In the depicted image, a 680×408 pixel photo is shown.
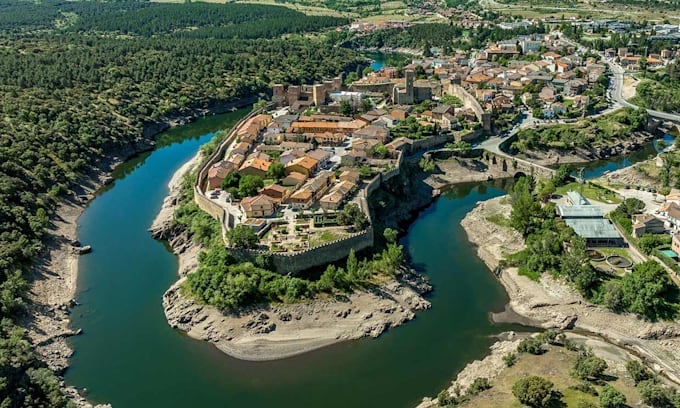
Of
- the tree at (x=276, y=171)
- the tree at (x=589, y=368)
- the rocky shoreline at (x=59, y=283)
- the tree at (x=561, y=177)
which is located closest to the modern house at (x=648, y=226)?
the tree at (x=561, y=177)

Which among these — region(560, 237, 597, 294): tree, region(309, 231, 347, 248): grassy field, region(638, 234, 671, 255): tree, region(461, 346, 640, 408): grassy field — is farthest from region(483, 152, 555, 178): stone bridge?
region(461, 346, 640, 408): grassy field

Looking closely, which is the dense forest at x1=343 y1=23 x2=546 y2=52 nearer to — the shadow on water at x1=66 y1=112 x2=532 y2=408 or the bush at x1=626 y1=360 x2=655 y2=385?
the shadow on water at x1=66 y1=112 x2=532 y2=408

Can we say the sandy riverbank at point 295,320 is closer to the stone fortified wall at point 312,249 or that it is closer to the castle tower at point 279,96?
the stone fortified wall at point 312,249

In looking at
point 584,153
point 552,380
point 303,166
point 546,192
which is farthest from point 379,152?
point 552,380

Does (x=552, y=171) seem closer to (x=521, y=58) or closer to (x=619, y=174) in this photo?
(x=619, y=174)

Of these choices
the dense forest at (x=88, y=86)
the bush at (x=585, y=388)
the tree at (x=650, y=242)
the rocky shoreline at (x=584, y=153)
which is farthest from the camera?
the rocky shoreline at (x=584, y=153)

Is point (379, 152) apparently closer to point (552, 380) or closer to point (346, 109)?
point (346, 109)

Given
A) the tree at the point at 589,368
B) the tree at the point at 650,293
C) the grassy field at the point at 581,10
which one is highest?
the grassy field at the point at 581,10
